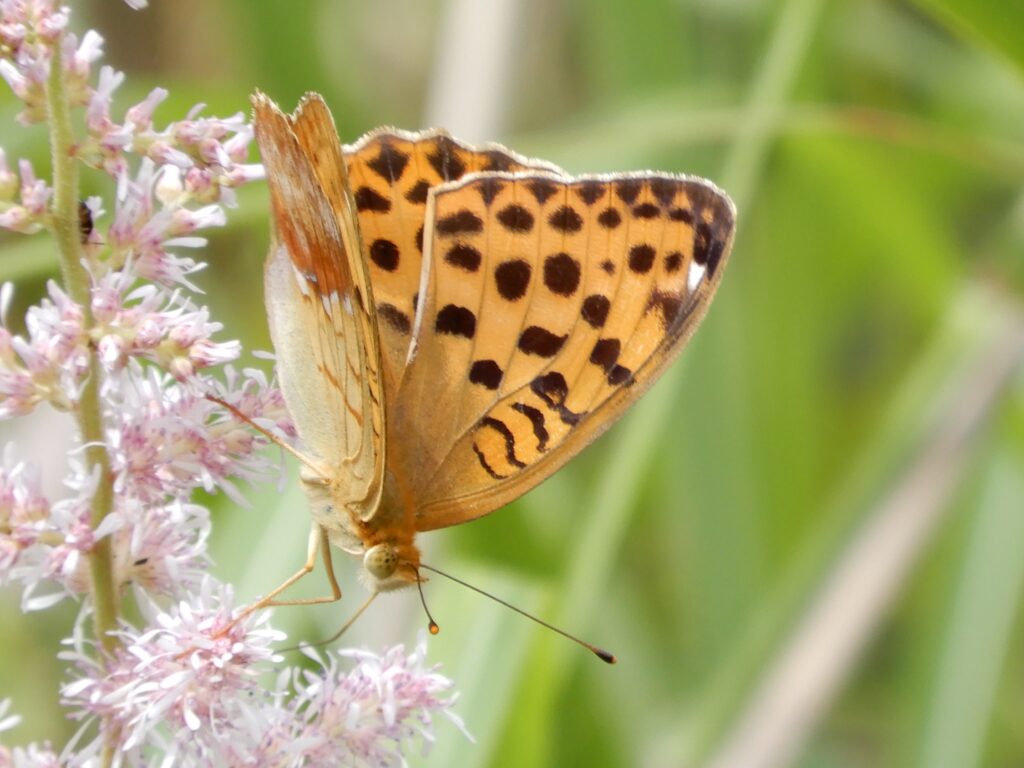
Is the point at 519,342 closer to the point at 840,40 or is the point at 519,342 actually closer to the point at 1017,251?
the point at 1017,251

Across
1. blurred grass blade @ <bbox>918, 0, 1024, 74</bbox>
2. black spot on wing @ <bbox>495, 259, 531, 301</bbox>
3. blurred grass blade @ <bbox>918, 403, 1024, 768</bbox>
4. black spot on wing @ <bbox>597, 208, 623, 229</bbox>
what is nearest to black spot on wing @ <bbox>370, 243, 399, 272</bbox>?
black spot on wing @ <bbox>495, 259, 531, 301</bbox>

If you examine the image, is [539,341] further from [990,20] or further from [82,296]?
[990,20]

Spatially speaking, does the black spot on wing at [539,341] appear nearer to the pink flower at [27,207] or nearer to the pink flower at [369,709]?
the pink flower at [369,709]

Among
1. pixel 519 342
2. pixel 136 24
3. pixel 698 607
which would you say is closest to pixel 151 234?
pixel 519 342

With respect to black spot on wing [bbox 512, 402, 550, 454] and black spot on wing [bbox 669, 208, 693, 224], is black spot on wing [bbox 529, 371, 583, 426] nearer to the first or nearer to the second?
black spot on wing [bbox 512, 402, 550, 454]

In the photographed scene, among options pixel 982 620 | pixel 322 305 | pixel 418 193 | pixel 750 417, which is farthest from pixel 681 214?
pixel 750 417

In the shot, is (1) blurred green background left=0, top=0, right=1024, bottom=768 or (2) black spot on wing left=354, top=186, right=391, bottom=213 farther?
(1) blurred green background left=0, top=0, right=1024, bottom=768
